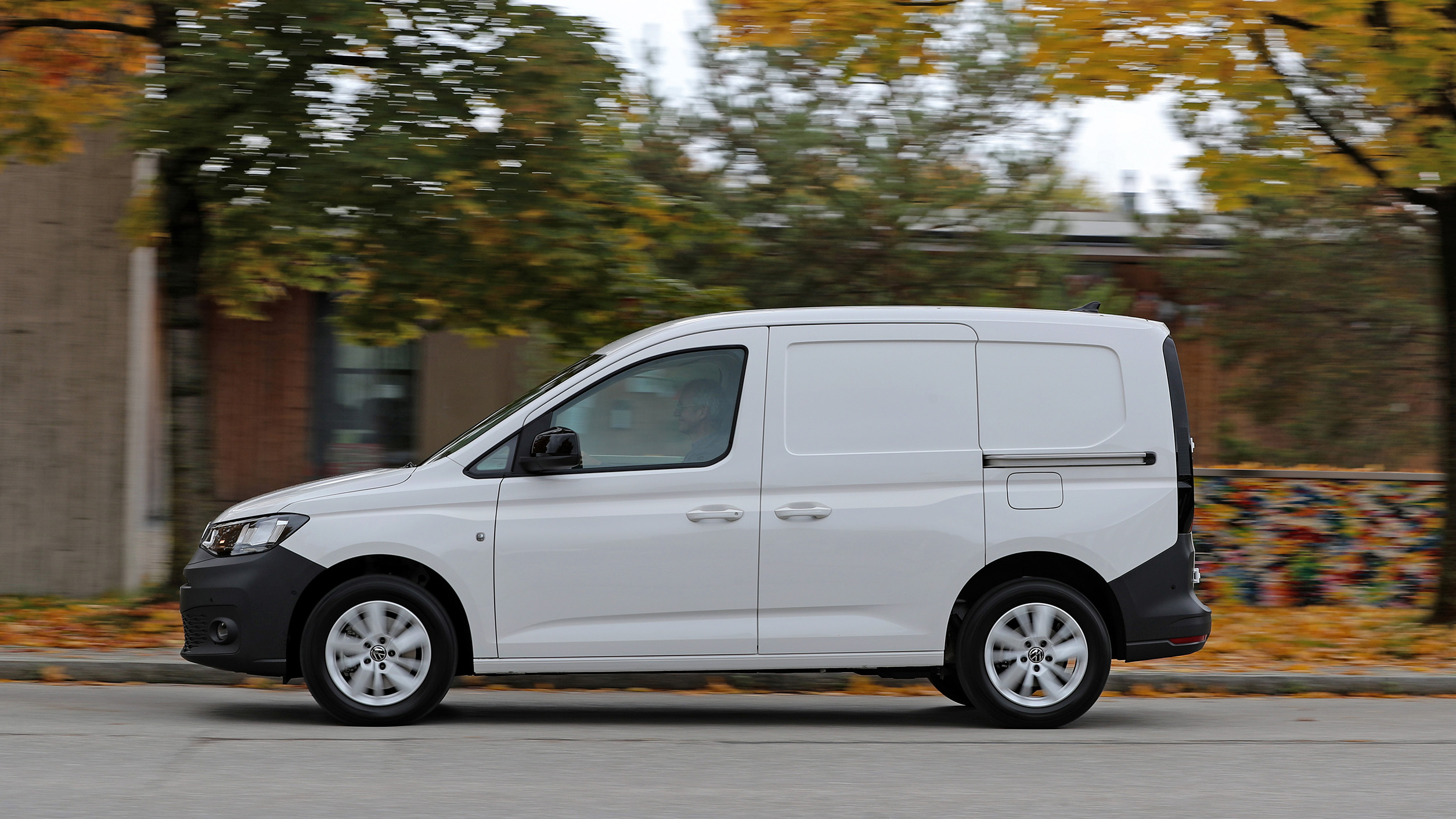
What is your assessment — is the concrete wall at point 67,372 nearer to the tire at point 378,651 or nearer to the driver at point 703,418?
the tire at point 378,651

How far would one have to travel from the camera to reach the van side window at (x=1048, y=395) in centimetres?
714

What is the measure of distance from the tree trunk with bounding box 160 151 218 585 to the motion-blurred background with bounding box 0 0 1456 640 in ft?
0.08

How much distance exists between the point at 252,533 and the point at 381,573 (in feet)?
2.18

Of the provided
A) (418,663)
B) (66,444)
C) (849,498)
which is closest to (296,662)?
(418,663)

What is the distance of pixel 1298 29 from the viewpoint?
9.48 meters

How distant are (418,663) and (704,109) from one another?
718cm

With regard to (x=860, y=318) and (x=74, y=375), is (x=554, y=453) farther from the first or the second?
(x=74, y=375)

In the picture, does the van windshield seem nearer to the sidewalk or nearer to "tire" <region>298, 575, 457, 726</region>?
"tire" <region>298, 575, 457, 726</region>

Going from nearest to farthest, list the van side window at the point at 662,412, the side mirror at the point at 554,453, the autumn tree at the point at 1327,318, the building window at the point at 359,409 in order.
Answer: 1. the side mirror at the point at 554,453
2. the van side window at the point at 662,412
3. the autumn tree at the point at 1327,318
4. the building window at the point at 359,409

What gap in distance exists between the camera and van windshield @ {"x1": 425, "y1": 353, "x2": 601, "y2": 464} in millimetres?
7062

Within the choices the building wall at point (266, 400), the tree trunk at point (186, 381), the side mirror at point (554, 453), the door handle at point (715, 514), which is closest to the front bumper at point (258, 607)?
the side mirror at point (554, 453)

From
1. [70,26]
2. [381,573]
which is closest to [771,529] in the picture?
[381,573]

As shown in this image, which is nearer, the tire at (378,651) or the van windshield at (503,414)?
the tire at (378,651)

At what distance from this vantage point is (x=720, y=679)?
331 inches
